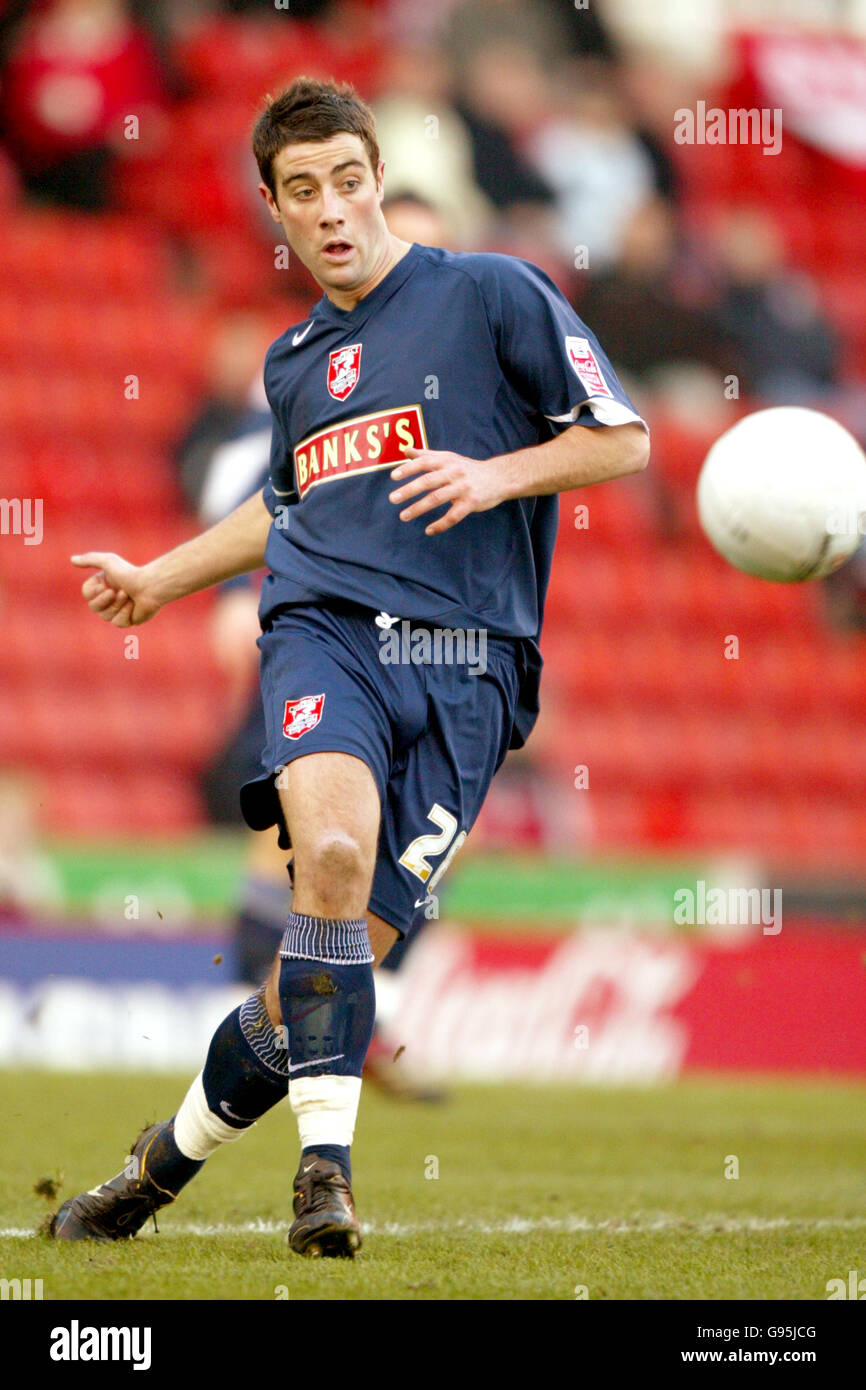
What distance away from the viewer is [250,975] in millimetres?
6480

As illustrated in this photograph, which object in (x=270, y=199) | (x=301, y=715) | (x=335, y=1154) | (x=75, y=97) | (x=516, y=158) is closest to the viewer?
(x=335, y=1154)

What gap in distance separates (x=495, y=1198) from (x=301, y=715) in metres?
1.72

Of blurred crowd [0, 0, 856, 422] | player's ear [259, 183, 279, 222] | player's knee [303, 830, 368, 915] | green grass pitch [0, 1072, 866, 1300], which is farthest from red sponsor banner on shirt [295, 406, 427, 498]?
blurred crowd [0, 0, 856, 422]

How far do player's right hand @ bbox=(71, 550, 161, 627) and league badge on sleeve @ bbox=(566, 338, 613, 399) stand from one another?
107 centimetres

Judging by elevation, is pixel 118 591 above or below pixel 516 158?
below

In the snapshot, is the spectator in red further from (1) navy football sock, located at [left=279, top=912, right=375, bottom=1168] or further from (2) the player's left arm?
(1) navy football sock, located at [left=279, top=912, right=375, bottom=1168]

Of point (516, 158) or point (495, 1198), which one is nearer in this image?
point (495, 1198)

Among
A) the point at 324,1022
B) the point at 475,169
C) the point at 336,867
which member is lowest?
the point at 324,1022

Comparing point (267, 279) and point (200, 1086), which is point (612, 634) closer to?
point (267, 279)

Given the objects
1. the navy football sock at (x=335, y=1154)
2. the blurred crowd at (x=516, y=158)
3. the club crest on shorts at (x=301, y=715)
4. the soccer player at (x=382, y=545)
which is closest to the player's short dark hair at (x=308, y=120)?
the soccer player at (x=382, y=545)

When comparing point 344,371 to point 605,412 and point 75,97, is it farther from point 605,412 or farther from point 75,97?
point 75,97

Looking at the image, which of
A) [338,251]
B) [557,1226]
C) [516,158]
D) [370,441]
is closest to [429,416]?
[370,441]

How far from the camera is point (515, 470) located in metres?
3.69
